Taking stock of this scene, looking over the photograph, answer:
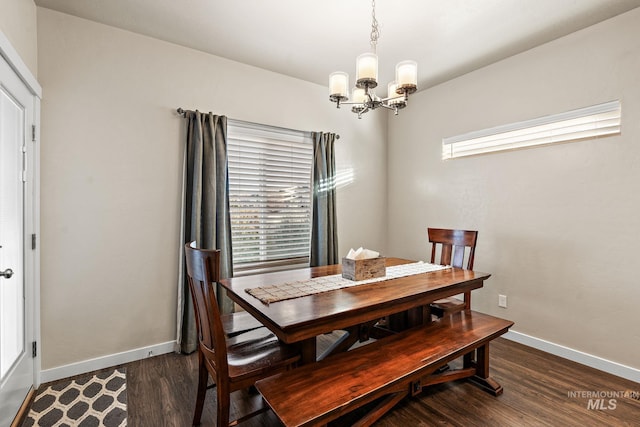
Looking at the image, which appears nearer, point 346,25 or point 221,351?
point 221,351

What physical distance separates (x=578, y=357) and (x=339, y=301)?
2358 mm

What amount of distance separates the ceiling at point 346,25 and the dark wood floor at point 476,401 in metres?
2.78

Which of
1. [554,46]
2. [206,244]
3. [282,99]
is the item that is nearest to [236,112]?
[282,99]

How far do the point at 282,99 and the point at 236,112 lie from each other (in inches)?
22.9

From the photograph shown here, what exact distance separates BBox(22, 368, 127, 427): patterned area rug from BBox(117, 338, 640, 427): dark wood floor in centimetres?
8

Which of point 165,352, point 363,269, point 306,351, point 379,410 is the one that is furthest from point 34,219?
point 379,410

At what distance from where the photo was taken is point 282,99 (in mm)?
3400

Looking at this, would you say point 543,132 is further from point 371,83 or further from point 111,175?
point 111,175

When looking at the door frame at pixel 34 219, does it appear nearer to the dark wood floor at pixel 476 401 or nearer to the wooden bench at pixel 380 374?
the dark wood floor at pixel 476 401

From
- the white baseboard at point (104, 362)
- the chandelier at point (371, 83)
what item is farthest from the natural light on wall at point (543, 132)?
the white baseboard at point (104, 362)

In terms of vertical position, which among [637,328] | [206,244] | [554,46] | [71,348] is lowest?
[71,348]

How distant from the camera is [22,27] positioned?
6.47 feet

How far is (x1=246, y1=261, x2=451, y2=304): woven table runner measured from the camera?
1789mm

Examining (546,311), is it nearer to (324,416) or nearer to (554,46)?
(554,46)
